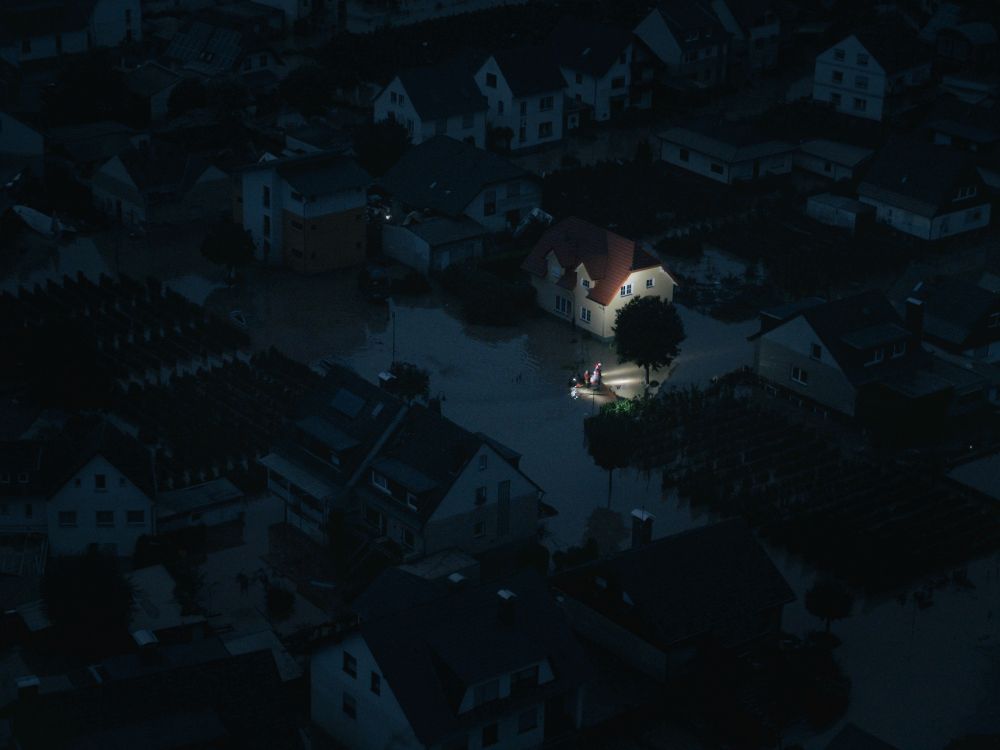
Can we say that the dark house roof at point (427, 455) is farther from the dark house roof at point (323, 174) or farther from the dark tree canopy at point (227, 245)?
the dark house roof at point (323, 174)

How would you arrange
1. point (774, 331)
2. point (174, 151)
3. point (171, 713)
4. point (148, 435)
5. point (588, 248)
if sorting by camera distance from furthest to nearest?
point (174, 151), point (588, 248), point (774, 331), point (148, 435), point (171, 713)

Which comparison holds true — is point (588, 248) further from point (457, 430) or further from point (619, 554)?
point (619, 554)

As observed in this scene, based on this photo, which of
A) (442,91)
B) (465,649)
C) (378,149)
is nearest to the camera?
(465,649)

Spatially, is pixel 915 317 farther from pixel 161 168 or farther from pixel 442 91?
pixel 161 168

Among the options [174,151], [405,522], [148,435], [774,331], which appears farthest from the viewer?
[174,151]

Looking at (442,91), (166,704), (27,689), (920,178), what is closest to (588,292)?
(920,178)

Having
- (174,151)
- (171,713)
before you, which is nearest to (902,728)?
(171,713)
